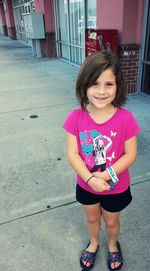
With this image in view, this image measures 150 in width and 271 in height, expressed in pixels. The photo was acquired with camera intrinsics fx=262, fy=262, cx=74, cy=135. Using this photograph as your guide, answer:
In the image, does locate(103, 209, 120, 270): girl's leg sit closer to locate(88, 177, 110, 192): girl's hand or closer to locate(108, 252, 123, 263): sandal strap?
locate(108, 252, 123, 263): sandal strap

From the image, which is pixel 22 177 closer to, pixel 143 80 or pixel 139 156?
pixel 139 156

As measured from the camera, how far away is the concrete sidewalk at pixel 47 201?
1.91 meters

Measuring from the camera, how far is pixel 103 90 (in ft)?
4.33

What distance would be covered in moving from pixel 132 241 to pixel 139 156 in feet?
4.20

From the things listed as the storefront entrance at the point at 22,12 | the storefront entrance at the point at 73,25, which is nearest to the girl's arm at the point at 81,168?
the storefront entrance at the point at 73,25

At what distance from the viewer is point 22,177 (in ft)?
9.34

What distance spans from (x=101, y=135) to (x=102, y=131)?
22mm

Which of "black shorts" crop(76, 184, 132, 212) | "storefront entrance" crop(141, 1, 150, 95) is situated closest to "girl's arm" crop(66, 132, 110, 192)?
"black shorts" crop(76, 184, 132, 212)

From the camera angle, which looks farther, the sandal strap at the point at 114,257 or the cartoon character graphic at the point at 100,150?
the sandal strap at the point at 114,257

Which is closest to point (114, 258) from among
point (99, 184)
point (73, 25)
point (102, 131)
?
point (99, 184)

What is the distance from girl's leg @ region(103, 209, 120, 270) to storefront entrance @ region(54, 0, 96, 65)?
6039 millimetres

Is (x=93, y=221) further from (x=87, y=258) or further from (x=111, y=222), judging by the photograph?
(x=87, y=258)

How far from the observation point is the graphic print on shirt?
1.39 metres

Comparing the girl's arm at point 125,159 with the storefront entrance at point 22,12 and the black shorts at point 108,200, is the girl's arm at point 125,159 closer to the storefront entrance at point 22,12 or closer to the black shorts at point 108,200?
the black shorts at point 108,200
